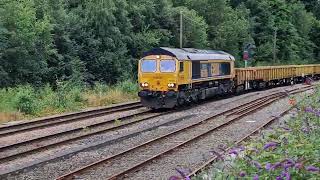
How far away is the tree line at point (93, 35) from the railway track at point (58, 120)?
6521 mm

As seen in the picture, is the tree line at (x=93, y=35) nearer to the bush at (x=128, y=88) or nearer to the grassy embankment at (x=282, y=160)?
the bush at (x=128, y=88)

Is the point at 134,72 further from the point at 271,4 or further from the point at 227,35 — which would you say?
the point at 271,4

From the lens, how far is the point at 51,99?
25.3 metres

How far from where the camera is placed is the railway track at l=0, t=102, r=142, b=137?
17.7 metres

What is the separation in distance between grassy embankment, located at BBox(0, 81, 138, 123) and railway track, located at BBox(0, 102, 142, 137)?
153cm

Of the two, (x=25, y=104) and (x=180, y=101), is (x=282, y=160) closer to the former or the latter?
(x=25, y=104)

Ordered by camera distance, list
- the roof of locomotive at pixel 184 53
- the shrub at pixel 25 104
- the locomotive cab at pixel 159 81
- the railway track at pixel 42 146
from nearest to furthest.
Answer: the railway track at pixel 42 146, the shrub at pixel 25 104, the locomotive cab at pixel 159 81, the roof of locomotive at pixel 184 53

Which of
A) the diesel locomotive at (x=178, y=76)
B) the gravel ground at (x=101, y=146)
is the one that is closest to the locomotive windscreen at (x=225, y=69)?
the diesel locomotive at (x=178, y=76)

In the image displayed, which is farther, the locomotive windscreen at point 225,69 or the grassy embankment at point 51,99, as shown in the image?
the locomotive windscreen at point 225,69

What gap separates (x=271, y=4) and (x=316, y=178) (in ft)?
253

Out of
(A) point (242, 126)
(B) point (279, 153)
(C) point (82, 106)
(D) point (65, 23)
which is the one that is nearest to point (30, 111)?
(C) point (82, 106)

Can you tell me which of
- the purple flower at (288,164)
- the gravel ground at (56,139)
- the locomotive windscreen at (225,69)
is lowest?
the gravel ground at (56,139)

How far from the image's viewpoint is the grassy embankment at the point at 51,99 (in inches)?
878

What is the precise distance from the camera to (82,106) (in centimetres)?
2630
